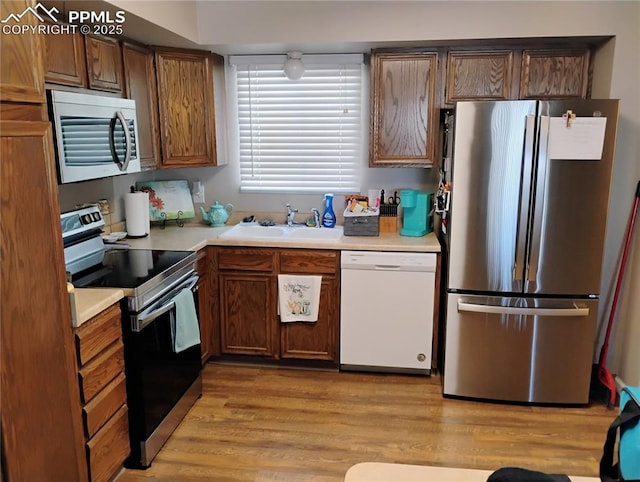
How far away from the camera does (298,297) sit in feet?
10.9

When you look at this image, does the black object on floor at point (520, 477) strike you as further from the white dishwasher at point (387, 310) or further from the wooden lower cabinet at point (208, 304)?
the wooden lower cabinet at point (208, 304)

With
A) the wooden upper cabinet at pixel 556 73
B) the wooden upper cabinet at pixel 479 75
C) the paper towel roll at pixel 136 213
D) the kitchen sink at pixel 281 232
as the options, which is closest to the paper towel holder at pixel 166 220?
the paper towel roll at pixel 136 213

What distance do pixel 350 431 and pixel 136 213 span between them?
73.8 inches

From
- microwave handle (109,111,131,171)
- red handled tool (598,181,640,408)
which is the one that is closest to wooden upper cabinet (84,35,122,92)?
microwave handle (109,111,131,171)

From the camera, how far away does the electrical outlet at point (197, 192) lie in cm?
390

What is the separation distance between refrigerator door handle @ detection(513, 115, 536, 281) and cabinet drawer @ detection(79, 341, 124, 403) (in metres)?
2.08

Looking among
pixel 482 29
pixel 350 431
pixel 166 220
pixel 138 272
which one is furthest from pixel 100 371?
pixel 482 29

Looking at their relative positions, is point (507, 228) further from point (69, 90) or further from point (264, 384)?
point (69, 90)

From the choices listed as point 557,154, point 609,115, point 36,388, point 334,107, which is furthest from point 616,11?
point 36,388

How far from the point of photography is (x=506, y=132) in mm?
2760

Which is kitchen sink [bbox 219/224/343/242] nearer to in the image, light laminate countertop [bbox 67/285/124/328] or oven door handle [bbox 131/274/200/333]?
oven door handle [bbox 131/274/200/333]

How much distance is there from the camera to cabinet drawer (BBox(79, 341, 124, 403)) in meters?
1.99

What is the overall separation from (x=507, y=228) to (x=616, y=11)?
4.36 feet

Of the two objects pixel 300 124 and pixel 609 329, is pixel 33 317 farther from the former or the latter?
pixel 609 329
